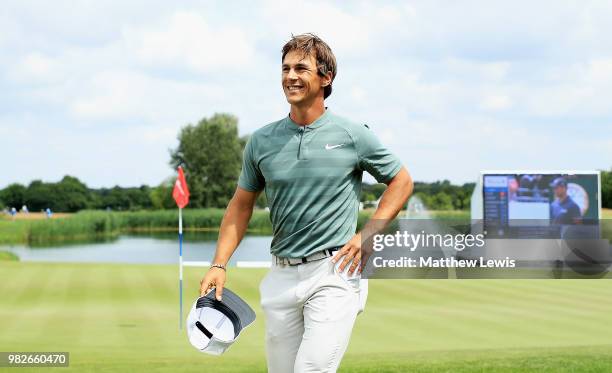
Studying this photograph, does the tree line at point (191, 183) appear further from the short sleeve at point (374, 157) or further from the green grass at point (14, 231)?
the short sleeve at point (374, 157)

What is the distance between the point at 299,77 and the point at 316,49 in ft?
0.50

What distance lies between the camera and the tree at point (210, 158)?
68.4 meters

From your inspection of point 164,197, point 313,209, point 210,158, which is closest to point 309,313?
point 313,209

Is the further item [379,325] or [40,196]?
[40,196]

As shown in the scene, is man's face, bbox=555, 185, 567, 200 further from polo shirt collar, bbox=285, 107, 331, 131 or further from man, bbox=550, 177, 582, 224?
polo shirt collar, bbox=285, 107, 331, 131

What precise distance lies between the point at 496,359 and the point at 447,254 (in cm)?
171

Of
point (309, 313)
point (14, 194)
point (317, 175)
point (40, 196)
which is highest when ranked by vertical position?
point (14, 194)

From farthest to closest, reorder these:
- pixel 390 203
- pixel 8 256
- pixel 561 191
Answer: pixel 8 256 < pixel 561 191 < pixel 390 203

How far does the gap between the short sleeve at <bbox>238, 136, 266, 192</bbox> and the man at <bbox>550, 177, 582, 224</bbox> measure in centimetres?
1392

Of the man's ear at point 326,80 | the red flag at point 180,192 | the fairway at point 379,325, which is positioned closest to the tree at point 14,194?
the fairway at point 379,325

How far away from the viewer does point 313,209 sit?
12.3 ft

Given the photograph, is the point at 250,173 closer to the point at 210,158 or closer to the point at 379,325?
the point at 379,325

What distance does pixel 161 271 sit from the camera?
1905 cm

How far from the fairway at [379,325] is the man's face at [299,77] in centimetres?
455
